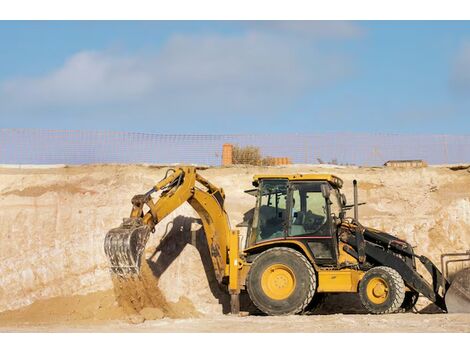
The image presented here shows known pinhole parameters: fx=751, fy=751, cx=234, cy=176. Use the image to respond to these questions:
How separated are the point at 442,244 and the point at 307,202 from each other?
6.30 metres

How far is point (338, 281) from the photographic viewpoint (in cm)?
1534

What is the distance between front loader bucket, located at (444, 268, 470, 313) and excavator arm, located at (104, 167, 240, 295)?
436 cm

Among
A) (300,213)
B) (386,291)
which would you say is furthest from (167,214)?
(386,291)

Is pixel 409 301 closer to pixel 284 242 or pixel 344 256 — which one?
pixel 344 256

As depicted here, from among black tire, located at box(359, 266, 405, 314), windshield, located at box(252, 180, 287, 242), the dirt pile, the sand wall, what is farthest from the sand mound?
black tire, located at box(359, 266, 405, 314)

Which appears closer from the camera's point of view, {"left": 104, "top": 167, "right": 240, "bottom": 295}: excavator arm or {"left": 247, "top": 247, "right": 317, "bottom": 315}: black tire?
{"left": 104, "top": 167, "right": 240, "bottom": 295}: excavator arm

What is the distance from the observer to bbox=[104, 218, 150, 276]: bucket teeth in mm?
14477

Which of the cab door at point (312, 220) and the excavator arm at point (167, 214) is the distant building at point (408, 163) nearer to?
the excavator arm at point (167, 214)

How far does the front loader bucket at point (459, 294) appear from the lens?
15.2 m

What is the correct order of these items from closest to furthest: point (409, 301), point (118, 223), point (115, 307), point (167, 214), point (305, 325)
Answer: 1. point (305, 325)
2. point (167, 214)
3. point (409, 301)
4. point (115, 307)
5. point (118, 223)

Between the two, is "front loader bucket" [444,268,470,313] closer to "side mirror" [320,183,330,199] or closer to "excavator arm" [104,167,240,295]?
"side mirror" [320,183,330,199]

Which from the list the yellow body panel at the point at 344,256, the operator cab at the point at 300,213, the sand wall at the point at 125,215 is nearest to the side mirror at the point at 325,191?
the operator cab at the point at 300,213

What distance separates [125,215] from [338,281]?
7833 millimetres

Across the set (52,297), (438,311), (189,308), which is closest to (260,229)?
(189,308)
